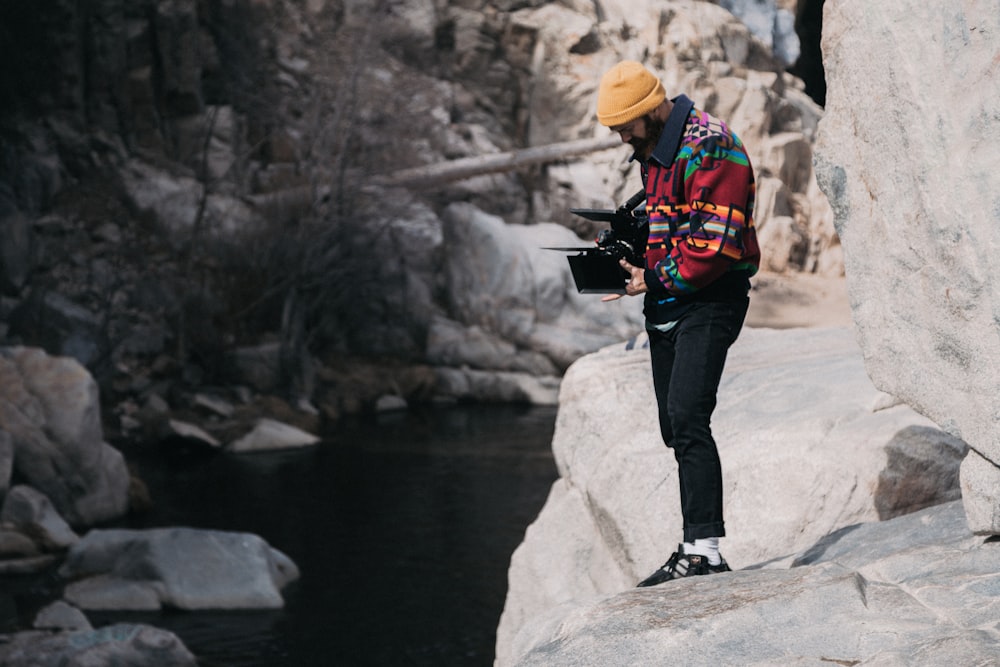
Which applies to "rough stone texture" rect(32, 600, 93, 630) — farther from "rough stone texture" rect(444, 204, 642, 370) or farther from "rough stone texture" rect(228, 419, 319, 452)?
"rough stone texture" rect(444, 204, 642, 370)

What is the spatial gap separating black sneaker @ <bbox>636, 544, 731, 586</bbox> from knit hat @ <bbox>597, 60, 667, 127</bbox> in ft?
4.63

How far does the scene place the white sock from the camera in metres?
4.05

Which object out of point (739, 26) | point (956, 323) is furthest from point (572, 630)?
point (739, 26)

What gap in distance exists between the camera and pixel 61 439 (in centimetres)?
1284

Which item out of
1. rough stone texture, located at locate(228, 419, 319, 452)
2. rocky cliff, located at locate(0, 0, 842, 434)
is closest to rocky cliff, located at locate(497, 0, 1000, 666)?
rough stone texture, located at locate(228, 419, 319, 452)

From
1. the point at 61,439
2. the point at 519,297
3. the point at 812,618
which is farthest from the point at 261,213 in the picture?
the point at 812,618

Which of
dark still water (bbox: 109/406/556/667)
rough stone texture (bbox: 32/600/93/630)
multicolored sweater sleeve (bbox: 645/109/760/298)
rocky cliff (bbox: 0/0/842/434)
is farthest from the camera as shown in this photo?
rocky cliff (bbox: 0/0/842/434)

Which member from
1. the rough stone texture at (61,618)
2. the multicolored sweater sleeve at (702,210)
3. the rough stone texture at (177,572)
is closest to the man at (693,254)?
the multicolored sweater sleeve at (702,210)

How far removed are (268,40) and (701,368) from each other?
78.7 ft

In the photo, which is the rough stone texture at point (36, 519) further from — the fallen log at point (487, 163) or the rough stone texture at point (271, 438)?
the fallen log at point (487, 163)

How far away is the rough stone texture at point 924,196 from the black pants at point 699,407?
17.3 inches

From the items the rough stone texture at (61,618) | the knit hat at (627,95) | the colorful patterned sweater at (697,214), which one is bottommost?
the rough stone texture at (61,618)

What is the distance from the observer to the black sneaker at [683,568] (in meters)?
4.05

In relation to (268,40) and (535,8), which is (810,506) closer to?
(268,40)
